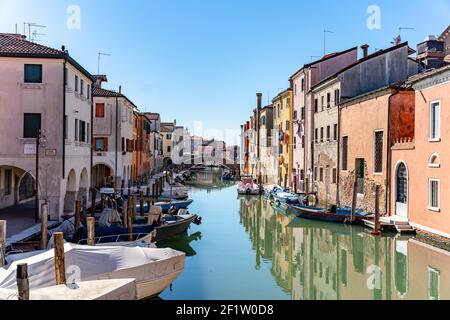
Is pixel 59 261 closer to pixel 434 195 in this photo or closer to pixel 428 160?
pixel 434 195

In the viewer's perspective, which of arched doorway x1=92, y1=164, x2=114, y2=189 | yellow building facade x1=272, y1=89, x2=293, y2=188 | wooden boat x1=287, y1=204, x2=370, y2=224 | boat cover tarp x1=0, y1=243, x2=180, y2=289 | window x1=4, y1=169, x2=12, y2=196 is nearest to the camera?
boat cover tarp x1=0, y1=243, x2=180, y2=289

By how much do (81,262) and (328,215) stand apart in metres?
15.4

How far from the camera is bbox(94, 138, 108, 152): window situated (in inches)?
1286

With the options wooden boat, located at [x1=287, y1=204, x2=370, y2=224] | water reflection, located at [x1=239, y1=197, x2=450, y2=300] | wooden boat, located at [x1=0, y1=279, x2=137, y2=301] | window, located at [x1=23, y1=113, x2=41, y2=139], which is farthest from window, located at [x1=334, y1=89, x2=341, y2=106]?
wooden boat, located at [x1=0, y1=279, x2=137, y2=301]

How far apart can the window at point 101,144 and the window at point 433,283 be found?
23.7 metres

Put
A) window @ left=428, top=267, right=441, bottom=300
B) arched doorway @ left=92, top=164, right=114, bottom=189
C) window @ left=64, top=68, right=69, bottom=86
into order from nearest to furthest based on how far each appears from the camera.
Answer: window @ left=428, top=267, right=441, bottom=300
window @ left=64, top=68, right=69, bottom=86
arched doorway @ left=92, top=164, right=114, bottom=189

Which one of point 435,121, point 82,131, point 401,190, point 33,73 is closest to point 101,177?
point 82,131

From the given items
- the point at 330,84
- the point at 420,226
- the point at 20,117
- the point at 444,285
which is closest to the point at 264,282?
the point at 444,285

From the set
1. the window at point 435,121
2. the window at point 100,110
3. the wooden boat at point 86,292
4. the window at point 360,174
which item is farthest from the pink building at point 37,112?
the window at point 360,174

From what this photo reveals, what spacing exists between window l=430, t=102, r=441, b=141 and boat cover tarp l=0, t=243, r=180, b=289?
11.6 metres

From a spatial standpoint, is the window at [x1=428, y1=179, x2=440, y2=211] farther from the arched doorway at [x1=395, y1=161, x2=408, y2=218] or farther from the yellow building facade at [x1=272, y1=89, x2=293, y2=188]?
the yellow building facade at [x1=272, y1=89, x2=293, y2=188]

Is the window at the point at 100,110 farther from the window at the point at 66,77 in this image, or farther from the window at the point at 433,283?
the window at the point at 433,283

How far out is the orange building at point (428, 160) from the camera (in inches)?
675
